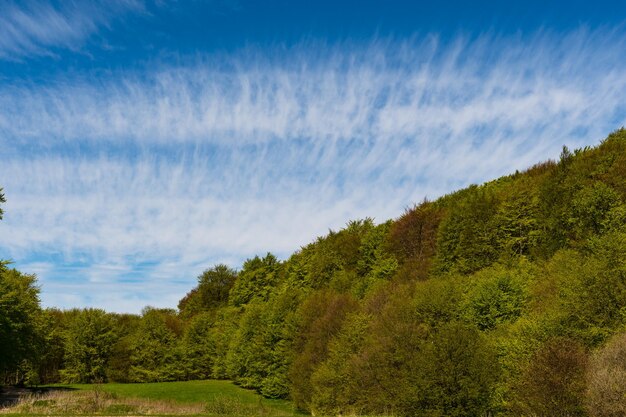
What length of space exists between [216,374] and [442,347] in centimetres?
7367

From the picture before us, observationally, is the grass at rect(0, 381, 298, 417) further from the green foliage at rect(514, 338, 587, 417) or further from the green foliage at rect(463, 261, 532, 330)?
the green foliage at rect(463, 261, 532, 330)

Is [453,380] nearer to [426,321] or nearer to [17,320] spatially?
[426,321]

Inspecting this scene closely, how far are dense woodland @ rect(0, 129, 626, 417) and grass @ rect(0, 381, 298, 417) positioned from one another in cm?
477

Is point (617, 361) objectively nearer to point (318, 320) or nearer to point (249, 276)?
point (318, 320)

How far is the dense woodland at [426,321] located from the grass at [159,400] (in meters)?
4.77

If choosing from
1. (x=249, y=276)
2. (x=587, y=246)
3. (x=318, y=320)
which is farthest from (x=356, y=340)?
(x=249, y=276)

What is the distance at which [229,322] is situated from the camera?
10250 cm

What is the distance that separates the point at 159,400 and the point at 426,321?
36.4m

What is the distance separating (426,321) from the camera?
181 ft

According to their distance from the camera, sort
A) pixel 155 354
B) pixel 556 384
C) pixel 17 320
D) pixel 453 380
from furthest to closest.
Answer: pixel 155 354 < pixel 17 320 < pixel 453 380 < pixel 556 384

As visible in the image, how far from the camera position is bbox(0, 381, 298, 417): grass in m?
43.6

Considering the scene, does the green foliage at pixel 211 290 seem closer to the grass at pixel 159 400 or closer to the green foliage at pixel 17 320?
the grass at pixel 159 400

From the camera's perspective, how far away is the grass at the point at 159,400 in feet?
143

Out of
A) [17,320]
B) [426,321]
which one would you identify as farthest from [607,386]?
[17,320]
